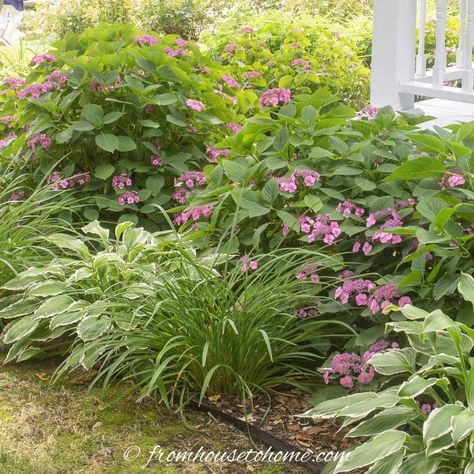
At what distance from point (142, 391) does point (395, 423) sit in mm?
852

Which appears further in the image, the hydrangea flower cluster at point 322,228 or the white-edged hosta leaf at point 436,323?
the hydrangea flower cluster at point 322,228

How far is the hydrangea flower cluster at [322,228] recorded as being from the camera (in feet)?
9.76

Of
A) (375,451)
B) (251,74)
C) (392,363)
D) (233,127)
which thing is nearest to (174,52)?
(233,127)

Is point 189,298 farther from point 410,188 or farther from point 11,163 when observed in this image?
point 11,163

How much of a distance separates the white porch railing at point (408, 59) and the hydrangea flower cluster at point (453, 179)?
60.7 inches

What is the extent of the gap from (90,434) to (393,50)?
105 inches

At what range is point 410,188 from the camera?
3.09m

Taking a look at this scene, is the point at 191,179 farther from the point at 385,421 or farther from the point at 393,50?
the point at 385,421

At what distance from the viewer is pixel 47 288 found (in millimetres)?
3254

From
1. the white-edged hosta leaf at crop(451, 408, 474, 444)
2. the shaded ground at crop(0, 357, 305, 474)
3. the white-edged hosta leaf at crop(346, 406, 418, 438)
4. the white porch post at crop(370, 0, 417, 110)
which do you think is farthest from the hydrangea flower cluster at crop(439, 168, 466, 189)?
the white porch post at crop(370, 0, 417, 110)

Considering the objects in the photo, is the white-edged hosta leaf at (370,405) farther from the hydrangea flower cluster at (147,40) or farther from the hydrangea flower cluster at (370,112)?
the hydrangea flower cluster at (147,40)

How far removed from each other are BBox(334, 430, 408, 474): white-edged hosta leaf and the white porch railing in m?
2.50

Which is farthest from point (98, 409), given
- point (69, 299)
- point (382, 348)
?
point (382, 348)

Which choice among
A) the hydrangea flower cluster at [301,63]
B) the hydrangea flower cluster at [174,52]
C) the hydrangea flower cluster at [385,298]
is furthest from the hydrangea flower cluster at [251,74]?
the hydrangea flower cluster at [385,298]
